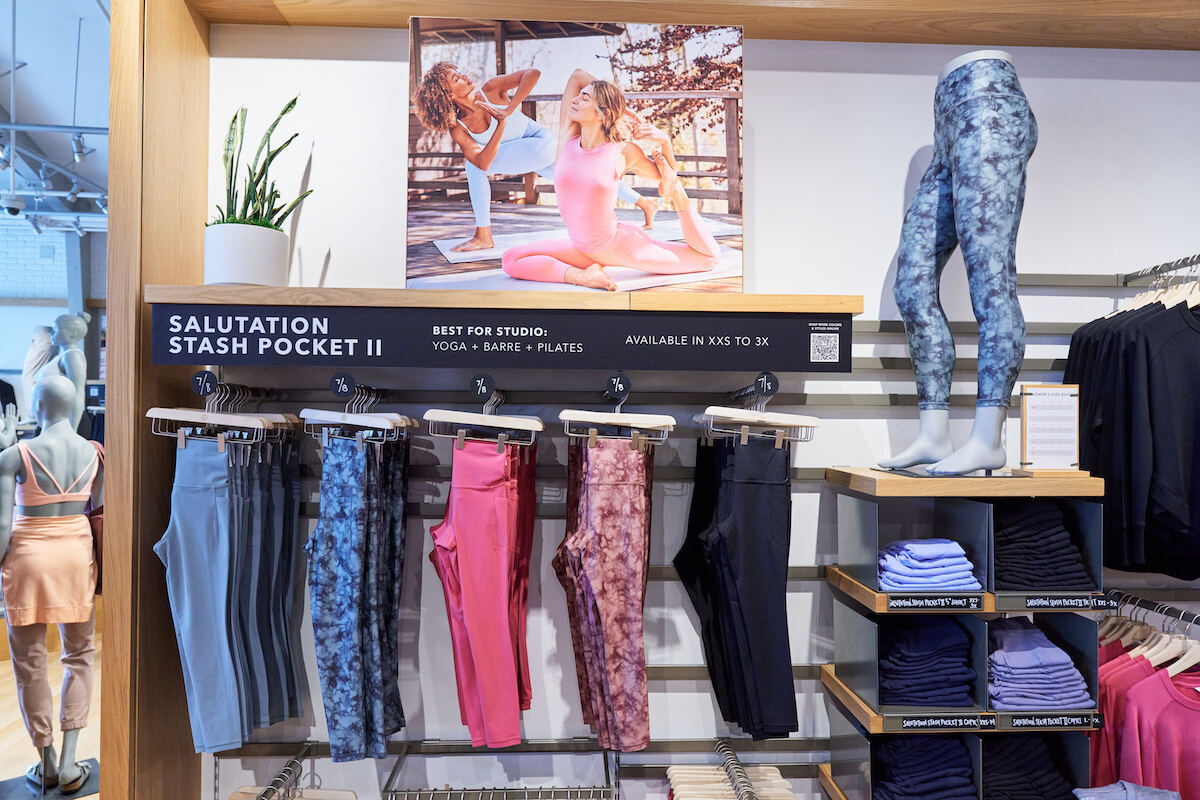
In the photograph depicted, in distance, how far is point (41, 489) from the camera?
225 cm

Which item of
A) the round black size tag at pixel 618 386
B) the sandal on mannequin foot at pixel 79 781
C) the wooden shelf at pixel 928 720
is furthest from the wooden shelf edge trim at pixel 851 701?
the sandal on mannequin foot at pixel 79 781

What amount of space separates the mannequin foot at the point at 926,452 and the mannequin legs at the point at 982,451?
0.22 ft

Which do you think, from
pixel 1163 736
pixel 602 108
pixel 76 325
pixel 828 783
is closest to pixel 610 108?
pixel 602 108

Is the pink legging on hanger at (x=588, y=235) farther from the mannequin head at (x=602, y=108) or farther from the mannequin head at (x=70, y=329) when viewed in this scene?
the mannequin head at (x=70, y=329)

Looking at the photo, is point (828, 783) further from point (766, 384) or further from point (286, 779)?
point (286, 779)

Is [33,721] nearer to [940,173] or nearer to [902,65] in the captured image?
[940,173]

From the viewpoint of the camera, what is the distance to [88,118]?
231cm

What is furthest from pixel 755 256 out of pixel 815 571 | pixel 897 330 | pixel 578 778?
pixel 578 778

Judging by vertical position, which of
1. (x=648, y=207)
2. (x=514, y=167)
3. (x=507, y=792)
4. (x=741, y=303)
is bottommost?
(x=507, y=792)

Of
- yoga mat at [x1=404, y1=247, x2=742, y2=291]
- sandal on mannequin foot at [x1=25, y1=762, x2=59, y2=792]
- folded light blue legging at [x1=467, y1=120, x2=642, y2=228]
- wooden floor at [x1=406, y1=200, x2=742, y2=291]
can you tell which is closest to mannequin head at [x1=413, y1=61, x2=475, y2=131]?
folded light blue legging at [x1=467, y1=120, x2=642, y2=228]

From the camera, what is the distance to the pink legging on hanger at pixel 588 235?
2447 mm

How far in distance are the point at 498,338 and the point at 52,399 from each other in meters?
1.38

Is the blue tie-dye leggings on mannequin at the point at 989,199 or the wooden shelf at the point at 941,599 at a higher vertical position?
the blue tie-dye leggings on mannequin at the point at 989,199

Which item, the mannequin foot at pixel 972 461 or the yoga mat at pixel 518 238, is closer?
the mannequin foot at pixel 972 461
